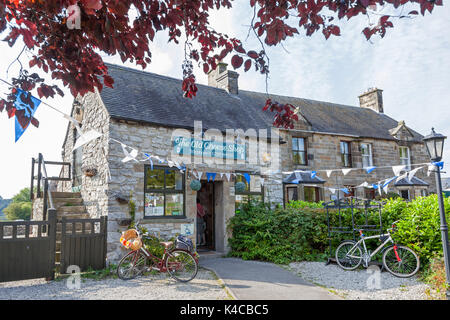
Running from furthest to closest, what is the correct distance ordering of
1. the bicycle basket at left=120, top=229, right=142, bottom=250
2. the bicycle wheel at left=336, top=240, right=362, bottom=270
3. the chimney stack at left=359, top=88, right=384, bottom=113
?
the chimney stack at left=359, top=88, right=384, bottom=113 → the bicycle wheel at left=336, top=240, right=362, bottom=270 → the bicycle basket at left=120, top=229, right=142, bottom=250

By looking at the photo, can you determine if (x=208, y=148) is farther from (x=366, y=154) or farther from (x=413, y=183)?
(x=366, y=154)

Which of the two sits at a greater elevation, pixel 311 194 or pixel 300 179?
pixel 300 179

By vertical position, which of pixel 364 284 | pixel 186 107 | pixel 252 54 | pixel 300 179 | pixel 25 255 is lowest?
pixel 364 284

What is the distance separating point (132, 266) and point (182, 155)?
3.78 m

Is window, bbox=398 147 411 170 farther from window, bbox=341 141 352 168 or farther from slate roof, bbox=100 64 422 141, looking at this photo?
window, bbox=341 141 352 168

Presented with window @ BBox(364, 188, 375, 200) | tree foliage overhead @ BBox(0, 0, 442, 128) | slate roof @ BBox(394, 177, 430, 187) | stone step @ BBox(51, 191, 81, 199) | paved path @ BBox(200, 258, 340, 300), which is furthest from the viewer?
window @ BBox(364, 188, 375, 200)

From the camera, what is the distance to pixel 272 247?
9.17 meters

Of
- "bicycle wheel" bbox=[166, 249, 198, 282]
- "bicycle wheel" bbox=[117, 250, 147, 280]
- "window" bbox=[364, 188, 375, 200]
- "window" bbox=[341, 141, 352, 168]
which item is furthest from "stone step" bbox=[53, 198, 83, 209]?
"window" bbox=[364, 188, 375, 200]

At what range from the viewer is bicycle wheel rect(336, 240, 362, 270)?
7457 millimetres

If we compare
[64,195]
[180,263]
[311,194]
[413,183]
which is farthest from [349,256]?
[413,183]

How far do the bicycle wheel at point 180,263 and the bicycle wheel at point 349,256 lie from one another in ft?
11.6

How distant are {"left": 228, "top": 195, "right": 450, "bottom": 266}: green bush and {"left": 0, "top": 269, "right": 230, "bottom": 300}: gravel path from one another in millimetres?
2683

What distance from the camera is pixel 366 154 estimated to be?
16.6 m

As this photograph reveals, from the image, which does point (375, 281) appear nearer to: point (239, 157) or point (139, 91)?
point (239, 157)
